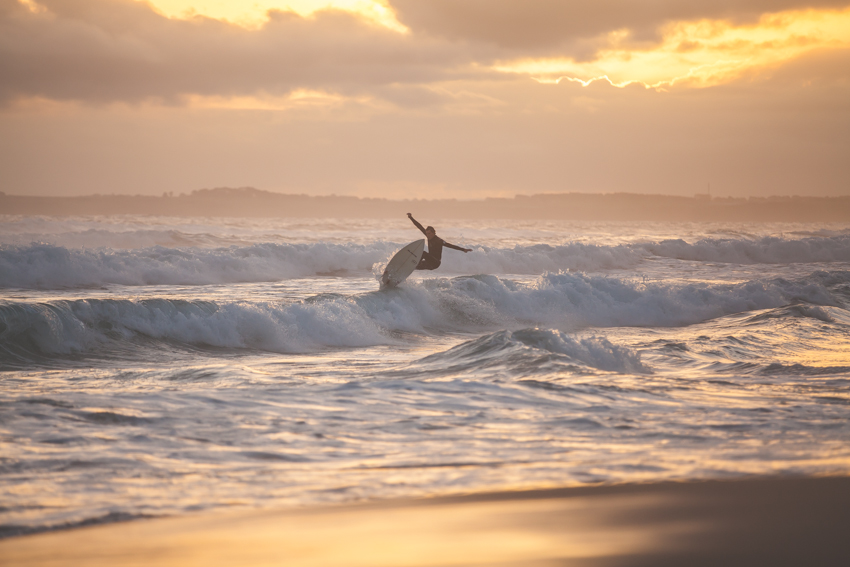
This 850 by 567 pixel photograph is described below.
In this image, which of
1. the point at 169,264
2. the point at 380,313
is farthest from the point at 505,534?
the point at 169,264

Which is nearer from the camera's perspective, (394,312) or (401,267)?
(394,312)

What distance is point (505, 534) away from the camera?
3783mm

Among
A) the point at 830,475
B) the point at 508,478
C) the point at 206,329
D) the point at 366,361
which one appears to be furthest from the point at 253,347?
the point at 830,475

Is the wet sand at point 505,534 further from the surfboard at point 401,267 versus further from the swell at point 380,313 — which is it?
the surfboard at point 401,267

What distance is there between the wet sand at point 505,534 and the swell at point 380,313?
304 inches

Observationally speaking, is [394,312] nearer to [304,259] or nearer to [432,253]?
[432,253]

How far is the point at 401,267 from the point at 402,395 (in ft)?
32.6

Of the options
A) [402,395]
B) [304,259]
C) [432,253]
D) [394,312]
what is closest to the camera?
[402,395]

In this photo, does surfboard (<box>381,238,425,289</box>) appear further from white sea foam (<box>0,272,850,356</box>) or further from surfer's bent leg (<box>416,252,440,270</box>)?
surfer's bent leg (<box>416,252,440,270</box>)

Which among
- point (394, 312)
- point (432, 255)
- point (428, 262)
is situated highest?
point (432, 255)

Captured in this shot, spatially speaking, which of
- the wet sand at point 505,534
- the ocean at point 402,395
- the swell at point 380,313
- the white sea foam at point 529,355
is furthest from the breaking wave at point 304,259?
the wet sand at point 505,534

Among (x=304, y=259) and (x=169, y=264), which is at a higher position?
(x=304, y=259)

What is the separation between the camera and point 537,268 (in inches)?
1346

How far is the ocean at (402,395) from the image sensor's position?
470 centimetres
